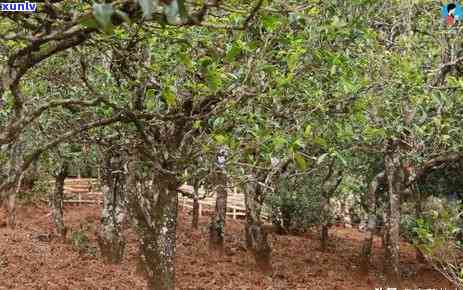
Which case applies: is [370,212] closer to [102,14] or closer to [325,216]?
[325,216]

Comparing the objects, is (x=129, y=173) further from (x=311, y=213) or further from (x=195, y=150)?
(x=311, y=213)

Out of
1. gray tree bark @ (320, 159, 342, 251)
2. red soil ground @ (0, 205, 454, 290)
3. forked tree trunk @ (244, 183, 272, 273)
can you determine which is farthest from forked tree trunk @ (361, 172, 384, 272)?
forked tree trunk @ (244, 183, 272, 273)

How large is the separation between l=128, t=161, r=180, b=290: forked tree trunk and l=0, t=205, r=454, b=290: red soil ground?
10.9ft

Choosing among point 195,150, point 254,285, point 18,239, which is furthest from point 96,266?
point 195,150

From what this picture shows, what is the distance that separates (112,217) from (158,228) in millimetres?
5117

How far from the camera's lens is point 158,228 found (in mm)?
7855

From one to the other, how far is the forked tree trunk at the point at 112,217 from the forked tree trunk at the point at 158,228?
4295 millimetres

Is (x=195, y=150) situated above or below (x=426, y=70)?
below

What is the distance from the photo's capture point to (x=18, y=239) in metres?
16.1

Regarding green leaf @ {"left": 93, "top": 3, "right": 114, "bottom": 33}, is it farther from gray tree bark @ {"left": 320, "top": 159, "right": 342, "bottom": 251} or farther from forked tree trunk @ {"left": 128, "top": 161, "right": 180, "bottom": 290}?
gray tree bark @ {"left": 320, "top": 159, "right": 342, "bottom": 251}

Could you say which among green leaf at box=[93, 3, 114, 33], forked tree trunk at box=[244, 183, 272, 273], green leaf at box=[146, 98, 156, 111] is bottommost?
forked tree trunk at box=[244, 183, 272, 273]

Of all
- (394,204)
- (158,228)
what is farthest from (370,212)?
(158,228)

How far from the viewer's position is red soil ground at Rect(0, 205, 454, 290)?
461 inches

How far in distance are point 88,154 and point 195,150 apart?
19.7ft
